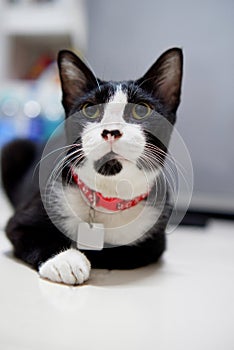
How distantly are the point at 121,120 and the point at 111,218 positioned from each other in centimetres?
19

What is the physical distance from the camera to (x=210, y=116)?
4.90 feet

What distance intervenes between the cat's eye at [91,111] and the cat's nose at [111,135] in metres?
0.04

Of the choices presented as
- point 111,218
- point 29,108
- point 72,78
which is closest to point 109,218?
point 111,218

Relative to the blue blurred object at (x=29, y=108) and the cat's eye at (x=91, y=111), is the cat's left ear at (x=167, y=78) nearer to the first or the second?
the cat's eye at (x=91, y=111)

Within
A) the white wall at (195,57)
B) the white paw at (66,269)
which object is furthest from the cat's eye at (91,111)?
the white paw at (66,269)

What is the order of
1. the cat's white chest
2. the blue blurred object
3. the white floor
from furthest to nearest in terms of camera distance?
the blue blurred object, the cat's white chest, the white floor

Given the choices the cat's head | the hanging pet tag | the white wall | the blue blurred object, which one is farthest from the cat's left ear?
the blue blurred object

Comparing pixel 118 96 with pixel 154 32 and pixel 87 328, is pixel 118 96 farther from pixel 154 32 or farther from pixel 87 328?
pixel 154 32

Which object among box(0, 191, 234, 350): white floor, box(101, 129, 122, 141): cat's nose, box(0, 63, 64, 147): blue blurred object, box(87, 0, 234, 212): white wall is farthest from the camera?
box(0, 63, 64, 147): blue blurred object

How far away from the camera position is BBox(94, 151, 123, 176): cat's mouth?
760 mm

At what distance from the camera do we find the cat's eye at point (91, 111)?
0.77 metres

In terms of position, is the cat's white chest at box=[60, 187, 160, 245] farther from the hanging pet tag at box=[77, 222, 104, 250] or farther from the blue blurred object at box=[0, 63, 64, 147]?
the blue blurred object at box=[0, 63, 64, 147]

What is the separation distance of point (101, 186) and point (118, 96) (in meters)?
0.16

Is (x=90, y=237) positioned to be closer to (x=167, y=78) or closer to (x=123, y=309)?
(x=123, y=309)
